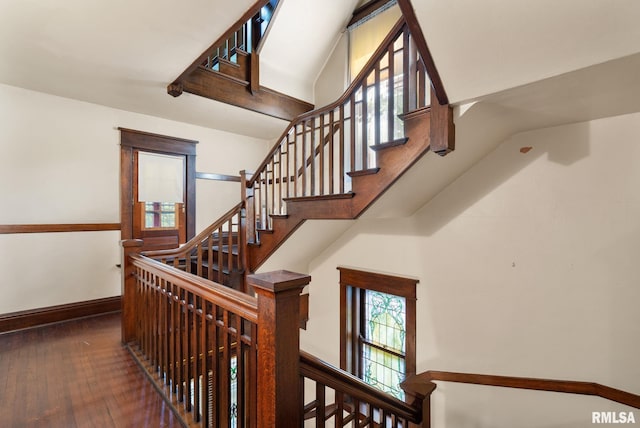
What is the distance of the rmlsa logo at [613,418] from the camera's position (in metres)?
2.01

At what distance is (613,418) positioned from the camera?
2064 mm

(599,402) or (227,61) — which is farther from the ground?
(227,61)

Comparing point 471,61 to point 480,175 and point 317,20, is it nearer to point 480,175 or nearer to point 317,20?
point 480,175

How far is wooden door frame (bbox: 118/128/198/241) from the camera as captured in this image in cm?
386

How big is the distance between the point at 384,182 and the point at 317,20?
334cm

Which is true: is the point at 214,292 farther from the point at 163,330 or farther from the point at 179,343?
the point at 163,330

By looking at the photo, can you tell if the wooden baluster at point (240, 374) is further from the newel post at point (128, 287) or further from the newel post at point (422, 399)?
the newel post at point (128, 287)

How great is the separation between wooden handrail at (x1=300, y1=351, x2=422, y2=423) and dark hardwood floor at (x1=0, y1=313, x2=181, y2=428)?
120 centimetres

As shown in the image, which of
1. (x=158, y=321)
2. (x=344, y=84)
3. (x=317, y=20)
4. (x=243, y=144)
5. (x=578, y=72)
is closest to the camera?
(x=578, y=72)

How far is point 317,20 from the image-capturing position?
428 cm

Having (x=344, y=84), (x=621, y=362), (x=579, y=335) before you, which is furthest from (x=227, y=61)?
(x=621, y=362)

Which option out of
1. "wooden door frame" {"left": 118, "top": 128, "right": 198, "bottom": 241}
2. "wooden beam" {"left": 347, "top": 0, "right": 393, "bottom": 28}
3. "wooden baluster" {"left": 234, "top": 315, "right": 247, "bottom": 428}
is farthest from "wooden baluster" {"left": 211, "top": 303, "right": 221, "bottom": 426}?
"wooden beam" {"left": 347, "top": 0, "right": 393, "bottom": 28}

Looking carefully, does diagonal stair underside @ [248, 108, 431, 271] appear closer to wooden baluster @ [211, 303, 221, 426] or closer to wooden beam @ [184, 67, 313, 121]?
wooden baluster @ [211, 303, 221, 426]

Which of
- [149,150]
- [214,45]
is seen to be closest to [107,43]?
A: [214,45]
